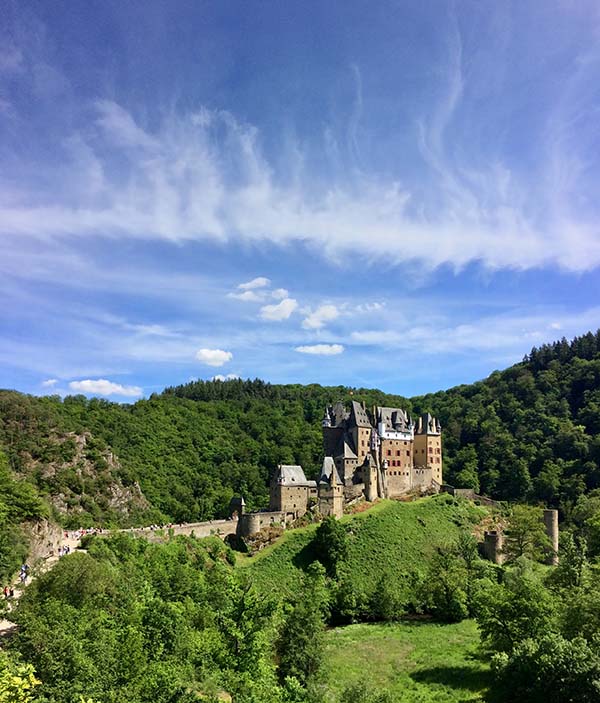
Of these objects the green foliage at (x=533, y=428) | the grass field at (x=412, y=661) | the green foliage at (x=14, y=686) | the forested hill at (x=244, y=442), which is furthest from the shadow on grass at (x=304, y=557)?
the green foliage at (x=533, y=428)

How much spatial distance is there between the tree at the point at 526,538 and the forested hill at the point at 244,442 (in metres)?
25.6

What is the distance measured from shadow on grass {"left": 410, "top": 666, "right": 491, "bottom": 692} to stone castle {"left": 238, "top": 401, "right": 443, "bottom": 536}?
25.8m

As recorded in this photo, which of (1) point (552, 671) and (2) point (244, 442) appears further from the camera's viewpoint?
(2) point (244, 442)

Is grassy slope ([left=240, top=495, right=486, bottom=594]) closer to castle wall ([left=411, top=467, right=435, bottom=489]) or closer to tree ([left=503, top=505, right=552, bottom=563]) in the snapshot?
tree ([left=503, top=505, right=552, bottom=563])

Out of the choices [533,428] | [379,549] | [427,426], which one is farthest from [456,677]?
[533,428]

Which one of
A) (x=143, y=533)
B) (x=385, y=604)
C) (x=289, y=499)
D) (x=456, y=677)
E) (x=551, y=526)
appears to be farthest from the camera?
(x=551, y=526)

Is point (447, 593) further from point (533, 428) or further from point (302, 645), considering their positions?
point (533, 428)

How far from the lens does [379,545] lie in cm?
5941

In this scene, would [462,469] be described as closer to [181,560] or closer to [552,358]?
[552,358]

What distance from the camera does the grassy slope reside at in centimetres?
5403

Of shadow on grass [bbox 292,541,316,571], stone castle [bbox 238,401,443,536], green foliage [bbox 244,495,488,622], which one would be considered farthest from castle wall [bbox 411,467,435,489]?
shadow on grass [bbox 292,541,316,571]

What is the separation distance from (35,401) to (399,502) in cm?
6901

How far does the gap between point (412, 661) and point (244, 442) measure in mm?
86737

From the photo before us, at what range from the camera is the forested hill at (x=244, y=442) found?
8700 centimetres
